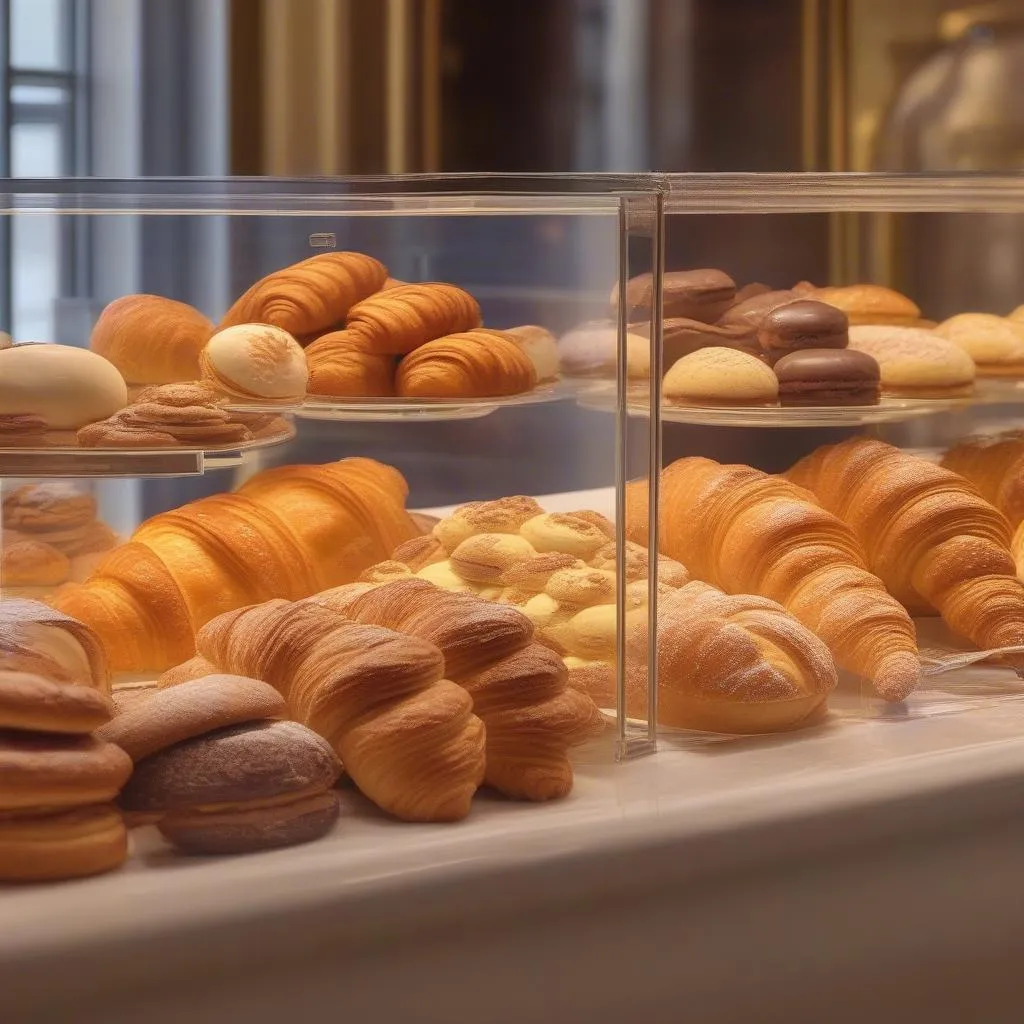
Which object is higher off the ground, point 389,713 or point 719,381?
point 719,381

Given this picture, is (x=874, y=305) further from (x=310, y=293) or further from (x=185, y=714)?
(x=185, y=714)

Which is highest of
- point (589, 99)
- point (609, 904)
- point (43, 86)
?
point (43, 86)

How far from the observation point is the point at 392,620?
2.66ft

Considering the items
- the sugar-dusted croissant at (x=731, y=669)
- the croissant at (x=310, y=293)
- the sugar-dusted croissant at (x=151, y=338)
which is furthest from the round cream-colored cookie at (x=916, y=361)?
the sugar-dusted croissant at (x=151, y=338)

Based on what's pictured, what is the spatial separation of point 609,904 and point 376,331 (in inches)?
16.3

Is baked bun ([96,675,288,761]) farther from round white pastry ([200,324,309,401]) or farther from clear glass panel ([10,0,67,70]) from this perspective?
clear glass panel ([10,0,67,70])

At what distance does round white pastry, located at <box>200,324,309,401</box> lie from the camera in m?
0.88

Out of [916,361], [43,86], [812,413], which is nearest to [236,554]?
[812,413]

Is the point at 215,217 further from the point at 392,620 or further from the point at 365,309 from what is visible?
the point at 392,620

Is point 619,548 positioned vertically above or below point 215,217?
below

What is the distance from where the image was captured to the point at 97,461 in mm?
816

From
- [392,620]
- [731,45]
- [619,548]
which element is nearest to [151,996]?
[392,620]

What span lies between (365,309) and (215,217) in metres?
0.12

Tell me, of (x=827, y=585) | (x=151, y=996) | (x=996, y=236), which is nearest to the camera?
(x=151, y=996)
